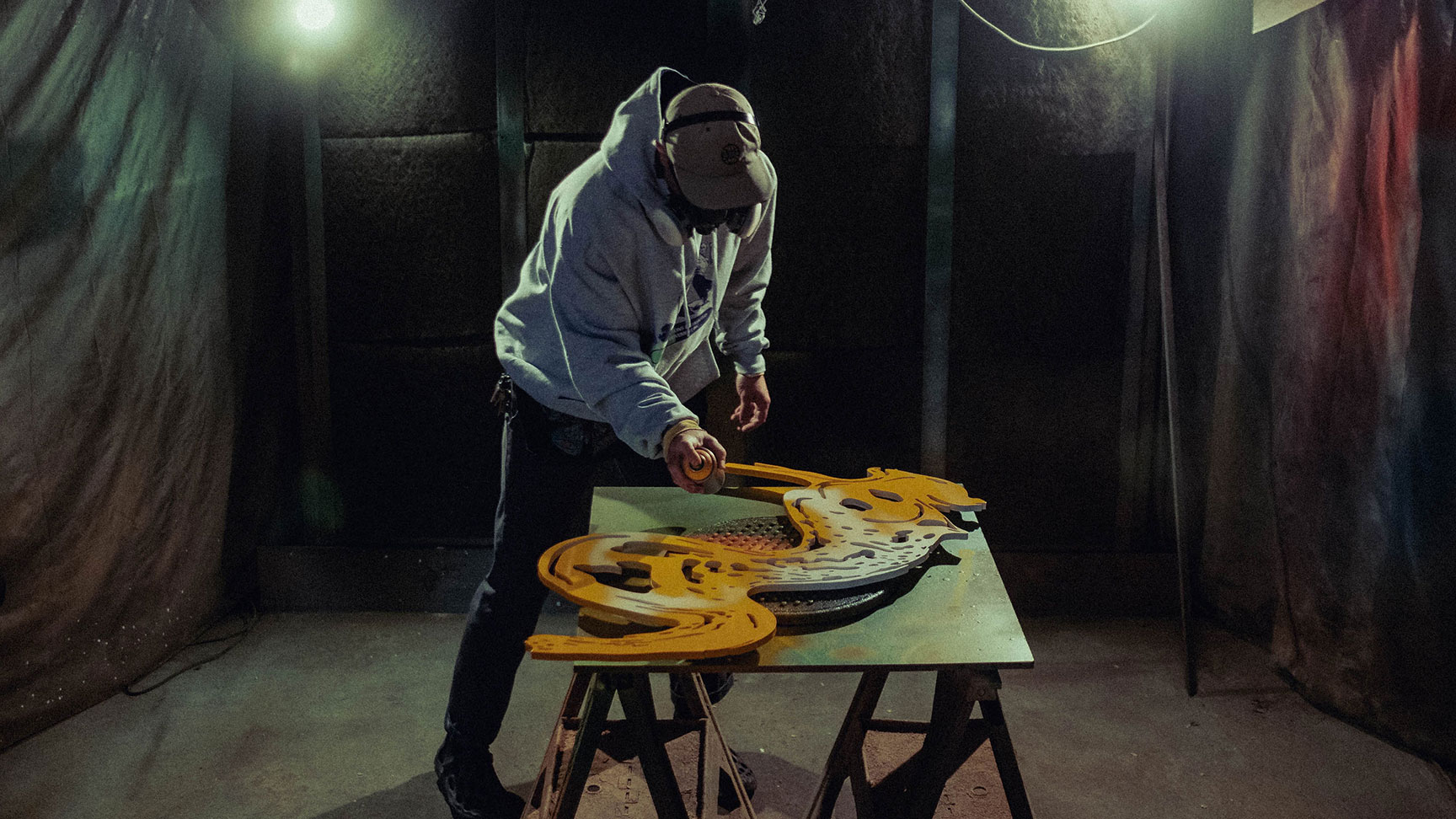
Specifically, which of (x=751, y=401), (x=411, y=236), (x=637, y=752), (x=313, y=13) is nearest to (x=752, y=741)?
(x=751, y=401)

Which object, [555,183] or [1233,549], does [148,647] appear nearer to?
[555,183]

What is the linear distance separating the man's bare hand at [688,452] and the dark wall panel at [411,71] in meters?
2.19

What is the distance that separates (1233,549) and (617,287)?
2444 mm

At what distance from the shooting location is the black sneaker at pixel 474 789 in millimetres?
2104

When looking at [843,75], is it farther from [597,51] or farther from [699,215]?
[699,215]

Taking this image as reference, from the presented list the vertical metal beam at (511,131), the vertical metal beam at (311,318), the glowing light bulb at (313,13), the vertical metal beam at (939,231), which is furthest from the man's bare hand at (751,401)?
the glowing light bulb at (313,13)

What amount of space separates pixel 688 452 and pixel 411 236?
2269 millimetres

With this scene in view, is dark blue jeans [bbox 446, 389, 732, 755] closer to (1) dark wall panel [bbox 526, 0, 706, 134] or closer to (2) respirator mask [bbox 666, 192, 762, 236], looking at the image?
(2) respirator mask [bbox 666, 192, 762, 236]

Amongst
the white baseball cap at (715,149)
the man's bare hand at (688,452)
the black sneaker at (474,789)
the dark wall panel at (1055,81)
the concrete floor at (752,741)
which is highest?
the dark wall panel at (1055,81)

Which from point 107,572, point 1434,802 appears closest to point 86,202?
point 107,572

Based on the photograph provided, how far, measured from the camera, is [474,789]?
211cm

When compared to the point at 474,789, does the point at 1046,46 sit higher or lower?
higher

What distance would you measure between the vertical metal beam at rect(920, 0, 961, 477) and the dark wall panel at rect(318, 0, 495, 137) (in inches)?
60.3

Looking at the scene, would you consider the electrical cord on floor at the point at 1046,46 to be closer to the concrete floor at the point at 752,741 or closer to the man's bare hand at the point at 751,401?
the man's bare hand at the point at 751,401
